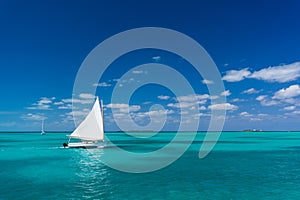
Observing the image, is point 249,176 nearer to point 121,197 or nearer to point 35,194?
point 121,197

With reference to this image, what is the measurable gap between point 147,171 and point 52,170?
11480 millimetres

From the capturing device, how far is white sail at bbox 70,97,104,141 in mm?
55744

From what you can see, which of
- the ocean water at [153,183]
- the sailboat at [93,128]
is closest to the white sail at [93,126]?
the sailboat at [93,128]

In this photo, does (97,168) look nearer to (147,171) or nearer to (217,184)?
(147,171)

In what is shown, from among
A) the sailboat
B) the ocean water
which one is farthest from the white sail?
the ocean water

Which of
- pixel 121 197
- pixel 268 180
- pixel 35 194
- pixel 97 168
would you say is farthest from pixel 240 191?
pixel 97 168

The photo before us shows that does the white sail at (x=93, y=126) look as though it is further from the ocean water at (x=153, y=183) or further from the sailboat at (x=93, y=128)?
the ocean water at (x=153, y=183)

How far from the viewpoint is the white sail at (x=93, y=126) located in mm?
55744

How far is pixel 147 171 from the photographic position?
3234 cm

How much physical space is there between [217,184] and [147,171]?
400 inches

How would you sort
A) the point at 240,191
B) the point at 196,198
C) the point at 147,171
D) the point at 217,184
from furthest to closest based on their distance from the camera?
the point at 147,171, the point at 217,184, the point at 240,191, the point at 196,198

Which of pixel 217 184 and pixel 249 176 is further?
pixel 249 176

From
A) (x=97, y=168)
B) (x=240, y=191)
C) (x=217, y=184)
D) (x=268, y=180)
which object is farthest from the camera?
(x=97, y=168)

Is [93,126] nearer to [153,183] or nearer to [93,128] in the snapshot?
[93,128]
